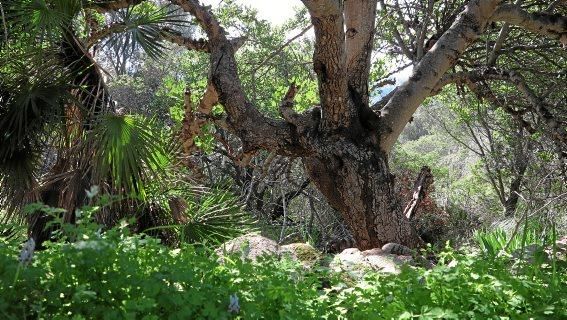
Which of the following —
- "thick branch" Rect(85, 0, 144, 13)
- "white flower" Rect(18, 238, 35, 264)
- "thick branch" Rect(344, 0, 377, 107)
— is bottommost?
"white flower" Rect(18, 238, 35, 264)

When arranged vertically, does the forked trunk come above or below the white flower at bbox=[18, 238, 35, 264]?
above

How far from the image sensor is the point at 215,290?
2127 mm

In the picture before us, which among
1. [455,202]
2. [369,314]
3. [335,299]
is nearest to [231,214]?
[335,299]

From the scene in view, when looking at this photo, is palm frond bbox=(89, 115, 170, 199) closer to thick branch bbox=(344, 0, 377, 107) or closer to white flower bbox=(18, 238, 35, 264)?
thick branch bbox=(344, 0, 377, 107)

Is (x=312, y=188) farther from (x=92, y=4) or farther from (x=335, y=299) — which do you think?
(x=335, y=299)

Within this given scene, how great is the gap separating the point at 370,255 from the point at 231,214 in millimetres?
2356

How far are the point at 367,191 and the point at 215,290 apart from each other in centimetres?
319

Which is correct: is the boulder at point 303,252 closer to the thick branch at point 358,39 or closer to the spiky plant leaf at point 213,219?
the spiky plant leaf at point 213,219

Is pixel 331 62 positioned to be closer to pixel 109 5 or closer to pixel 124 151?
pixel 124 151

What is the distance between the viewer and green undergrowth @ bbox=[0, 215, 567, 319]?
1.96m

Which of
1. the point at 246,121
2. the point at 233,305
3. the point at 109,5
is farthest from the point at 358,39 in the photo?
the point at 233,305

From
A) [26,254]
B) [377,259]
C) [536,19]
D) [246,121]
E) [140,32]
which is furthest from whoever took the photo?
[140,32]

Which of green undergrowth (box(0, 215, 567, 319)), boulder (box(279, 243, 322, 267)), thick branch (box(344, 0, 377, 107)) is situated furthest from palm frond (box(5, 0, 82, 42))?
green undergrowth (box(0, 215, 567, 319))

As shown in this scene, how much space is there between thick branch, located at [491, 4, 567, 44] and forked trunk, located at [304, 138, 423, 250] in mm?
1764
